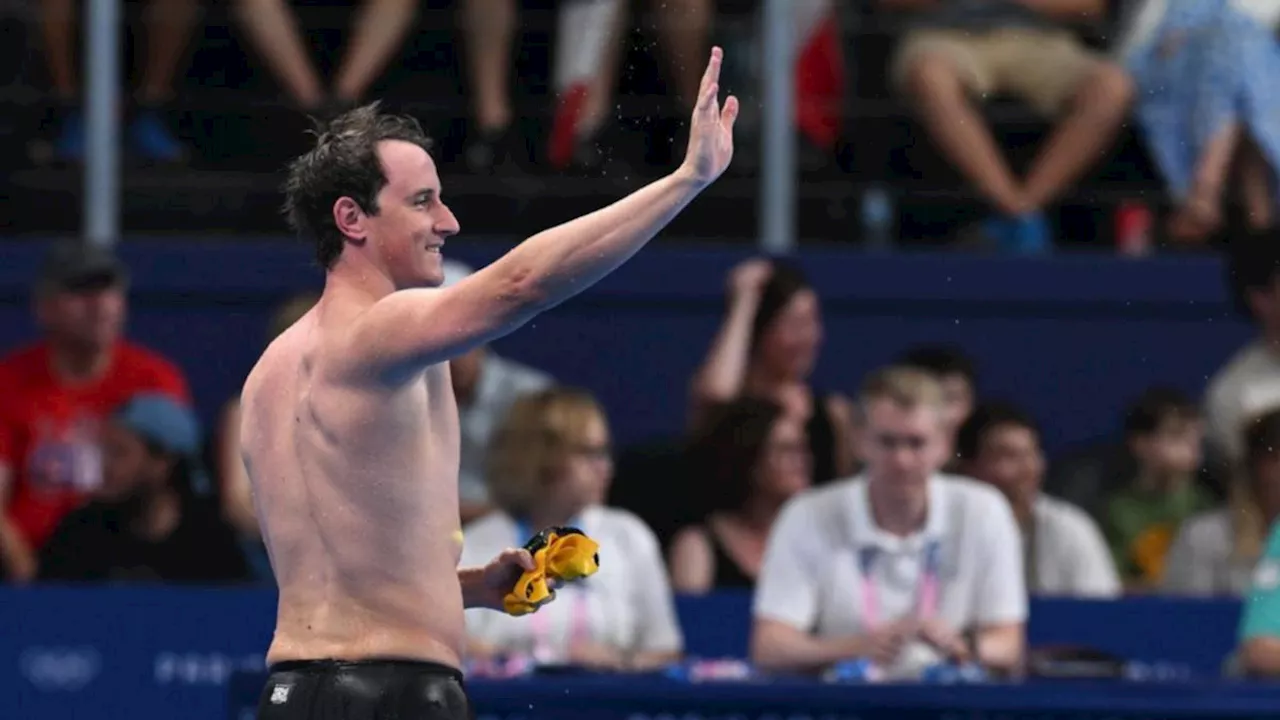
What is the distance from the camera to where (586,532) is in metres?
7.84

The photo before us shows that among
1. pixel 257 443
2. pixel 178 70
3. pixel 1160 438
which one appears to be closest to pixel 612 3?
pixel 178 70

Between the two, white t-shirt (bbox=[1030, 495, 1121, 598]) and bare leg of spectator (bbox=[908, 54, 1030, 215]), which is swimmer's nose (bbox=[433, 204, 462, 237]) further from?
bare leg of spectator (bbox=[908, 54, 1030, 215])

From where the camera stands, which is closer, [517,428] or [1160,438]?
[517,428]

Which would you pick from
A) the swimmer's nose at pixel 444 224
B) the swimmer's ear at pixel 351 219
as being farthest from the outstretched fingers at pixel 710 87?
the swimmer's ear at pixel 351 219

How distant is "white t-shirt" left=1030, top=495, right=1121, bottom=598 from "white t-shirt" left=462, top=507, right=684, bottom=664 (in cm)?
144

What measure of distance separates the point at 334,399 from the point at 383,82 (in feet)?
18.4

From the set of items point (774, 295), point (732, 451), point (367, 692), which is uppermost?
point (774, 295)

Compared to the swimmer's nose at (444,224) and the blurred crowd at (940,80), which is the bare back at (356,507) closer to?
the swimmer's nose at (444,224)

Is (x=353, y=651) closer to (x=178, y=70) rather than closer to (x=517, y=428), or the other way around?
(x=517, y=428)

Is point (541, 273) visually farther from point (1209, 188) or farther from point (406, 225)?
point (1209, 188)

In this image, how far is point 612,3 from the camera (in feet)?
32.2

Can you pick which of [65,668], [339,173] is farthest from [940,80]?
[339,173]

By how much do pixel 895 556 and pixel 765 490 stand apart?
78cm

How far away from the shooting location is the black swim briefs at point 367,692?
4.84 meters
